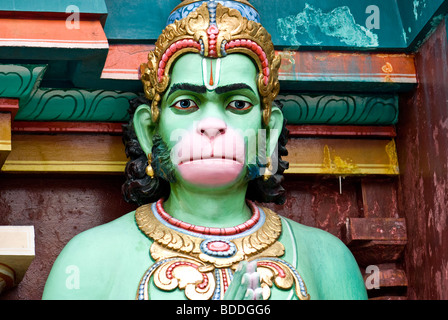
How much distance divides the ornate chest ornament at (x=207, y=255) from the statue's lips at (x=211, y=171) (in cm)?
15

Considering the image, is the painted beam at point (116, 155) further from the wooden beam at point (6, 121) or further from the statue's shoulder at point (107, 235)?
the statue's shoulder at point (107, 235)

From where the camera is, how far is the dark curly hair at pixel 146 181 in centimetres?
311

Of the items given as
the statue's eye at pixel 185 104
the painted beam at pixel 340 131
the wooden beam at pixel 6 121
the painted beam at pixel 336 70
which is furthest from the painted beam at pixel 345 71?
the wooden beam at pixel 6 121

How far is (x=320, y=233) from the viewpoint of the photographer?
10.2 ft

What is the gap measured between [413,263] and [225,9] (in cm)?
111

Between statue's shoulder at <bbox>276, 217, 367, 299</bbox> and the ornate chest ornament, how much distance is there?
0.24 feet

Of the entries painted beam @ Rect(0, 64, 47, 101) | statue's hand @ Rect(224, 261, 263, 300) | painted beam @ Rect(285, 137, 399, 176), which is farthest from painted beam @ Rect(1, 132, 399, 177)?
statue's hand @ Rect(224, 261, 263, 300)

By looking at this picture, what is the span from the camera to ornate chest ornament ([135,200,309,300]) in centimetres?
277

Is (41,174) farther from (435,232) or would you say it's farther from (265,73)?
(435,232)

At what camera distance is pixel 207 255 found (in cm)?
284

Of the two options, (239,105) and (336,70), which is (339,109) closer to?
(336,70)

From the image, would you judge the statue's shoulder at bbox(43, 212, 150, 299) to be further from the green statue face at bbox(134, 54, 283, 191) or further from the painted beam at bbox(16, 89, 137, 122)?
the painted beam at bbox(16, 89, 137, 122)

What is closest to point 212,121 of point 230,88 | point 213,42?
point 230,88

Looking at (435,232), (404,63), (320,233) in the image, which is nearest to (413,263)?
(435,232)
